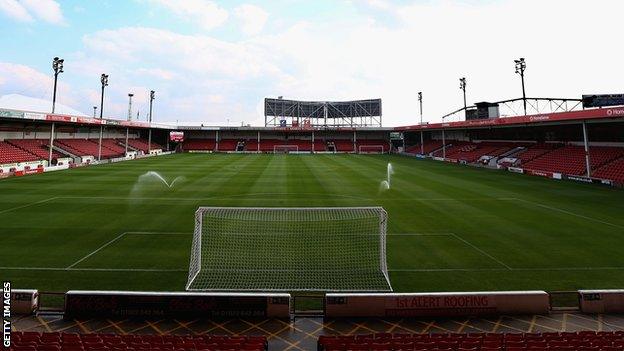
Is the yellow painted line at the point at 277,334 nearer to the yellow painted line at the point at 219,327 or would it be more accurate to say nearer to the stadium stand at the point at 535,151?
the yellow painted line at the point at 219,327

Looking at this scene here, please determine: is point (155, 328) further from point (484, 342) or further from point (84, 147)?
point (84, 147)

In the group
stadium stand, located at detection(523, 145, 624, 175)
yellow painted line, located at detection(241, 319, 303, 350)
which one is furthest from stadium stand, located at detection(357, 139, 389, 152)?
yellow painted line, located at detection(241, 319, 303, 350)

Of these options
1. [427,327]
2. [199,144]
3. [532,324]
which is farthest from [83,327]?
[199,144]

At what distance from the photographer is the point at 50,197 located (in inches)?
939

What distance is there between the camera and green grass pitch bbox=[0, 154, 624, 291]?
1171 cm

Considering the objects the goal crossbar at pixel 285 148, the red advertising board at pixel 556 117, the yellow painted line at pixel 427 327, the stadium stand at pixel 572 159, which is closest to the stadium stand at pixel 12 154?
the yellow painted line at pixel 427 327

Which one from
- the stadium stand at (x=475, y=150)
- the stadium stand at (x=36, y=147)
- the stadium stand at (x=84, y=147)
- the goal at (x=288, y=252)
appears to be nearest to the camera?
the goal at (x=288, y=252)

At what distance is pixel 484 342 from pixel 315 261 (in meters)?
7.32

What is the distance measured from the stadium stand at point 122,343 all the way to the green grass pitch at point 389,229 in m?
4.05

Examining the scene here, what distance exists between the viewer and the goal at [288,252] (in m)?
11.5

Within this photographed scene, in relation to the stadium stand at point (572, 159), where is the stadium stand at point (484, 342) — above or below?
below

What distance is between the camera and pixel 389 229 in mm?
17234

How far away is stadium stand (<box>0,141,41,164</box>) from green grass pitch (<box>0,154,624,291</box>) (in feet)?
20.0

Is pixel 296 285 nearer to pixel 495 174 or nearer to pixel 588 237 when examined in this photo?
pixel 588 237
